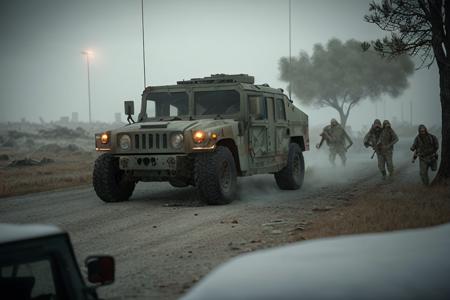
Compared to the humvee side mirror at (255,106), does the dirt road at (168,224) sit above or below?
below

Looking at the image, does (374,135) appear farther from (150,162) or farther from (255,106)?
(150,162)

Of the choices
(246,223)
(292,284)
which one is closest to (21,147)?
(246,223)

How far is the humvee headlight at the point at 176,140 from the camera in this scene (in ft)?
31.3

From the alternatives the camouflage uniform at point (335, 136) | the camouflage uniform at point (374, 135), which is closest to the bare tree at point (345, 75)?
the camouflage uniform at point (335, 136)

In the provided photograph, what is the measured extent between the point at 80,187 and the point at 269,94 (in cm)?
513

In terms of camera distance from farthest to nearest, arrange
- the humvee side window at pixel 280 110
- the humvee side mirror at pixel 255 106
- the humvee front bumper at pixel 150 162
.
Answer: the humvee side window at pixel 280 110
the humvee side mirror at pixel 255 106
the humvee front bumper at pixel 150 162

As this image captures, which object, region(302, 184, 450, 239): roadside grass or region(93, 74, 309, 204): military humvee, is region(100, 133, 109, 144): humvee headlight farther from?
region(302, 184, 450, 239): roadside grass

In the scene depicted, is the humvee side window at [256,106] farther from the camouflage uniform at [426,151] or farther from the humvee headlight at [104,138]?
the camouflage uniform at [426,151]

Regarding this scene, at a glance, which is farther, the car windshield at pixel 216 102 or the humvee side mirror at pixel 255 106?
the car windshield at pixel 216 102

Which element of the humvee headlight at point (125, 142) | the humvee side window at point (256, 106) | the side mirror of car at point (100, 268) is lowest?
the side mirror of car at point (100, 268)

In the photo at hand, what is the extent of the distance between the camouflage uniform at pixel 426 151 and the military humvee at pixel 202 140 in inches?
103

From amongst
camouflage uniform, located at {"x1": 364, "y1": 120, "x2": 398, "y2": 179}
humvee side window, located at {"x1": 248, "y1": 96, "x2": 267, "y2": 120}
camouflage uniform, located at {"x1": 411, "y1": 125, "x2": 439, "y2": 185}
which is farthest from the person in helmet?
humvee side window, located at {"x1": 248, "y1": 96, "x2": 267, "y2": 120}

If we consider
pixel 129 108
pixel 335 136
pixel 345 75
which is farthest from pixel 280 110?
pixel 345 75

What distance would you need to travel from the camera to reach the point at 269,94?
38.6 ft
